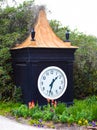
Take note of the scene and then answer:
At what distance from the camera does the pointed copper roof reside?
361 inches

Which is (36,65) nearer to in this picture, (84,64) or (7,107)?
(7,107)

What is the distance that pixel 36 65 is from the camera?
9.08 m

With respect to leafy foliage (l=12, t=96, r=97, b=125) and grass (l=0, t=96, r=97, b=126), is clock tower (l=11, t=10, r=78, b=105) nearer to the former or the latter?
grass (l=0, t=96, r=97, b=126)

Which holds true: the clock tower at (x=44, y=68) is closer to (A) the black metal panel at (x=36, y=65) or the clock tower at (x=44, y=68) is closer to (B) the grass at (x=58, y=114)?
(A) the black metal panel at (x=36, y=65)

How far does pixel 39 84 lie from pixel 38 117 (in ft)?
4.84

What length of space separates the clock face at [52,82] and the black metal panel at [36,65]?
11cm

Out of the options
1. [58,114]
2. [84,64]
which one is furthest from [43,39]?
[58,114]

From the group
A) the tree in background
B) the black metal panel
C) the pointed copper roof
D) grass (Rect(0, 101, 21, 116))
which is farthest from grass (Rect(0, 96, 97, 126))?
the tree in background

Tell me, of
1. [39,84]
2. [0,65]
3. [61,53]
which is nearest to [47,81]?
[39,84]

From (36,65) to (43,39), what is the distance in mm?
828

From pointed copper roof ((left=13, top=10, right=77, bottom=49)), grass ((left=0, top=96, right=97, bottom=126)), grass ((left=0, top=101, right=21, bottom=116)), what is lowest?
grass ((left=0, top=101, right=21, bottom=116))

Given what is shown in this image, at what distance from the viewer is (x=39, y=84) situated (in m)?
9.09

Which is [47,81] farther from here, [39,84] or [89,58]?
[89,58]

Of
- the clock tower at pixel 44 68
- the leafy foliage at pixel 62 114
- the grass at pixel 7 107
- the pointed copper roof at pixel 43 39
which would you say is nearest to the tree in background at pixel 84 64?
the pointed copper roof at pixel 43 39
